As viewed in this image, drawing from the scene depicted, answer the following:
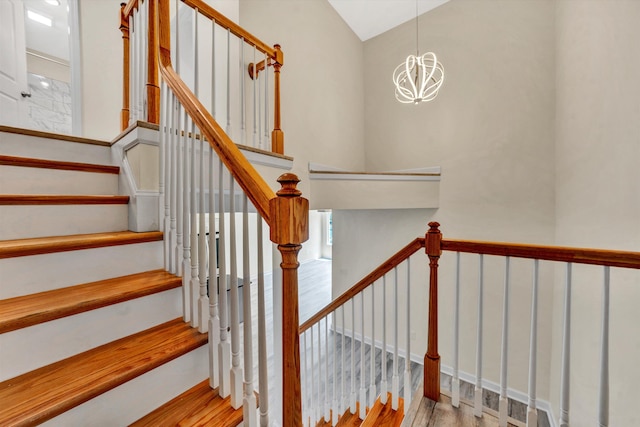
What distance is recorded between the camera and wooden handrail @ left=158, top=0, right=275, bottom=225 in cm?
75

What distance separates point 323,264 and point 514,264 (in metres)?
5.98

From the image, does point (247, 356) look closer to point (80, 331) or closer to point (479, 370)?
point (80, 331)

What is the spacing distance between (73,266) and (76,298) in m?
0.21

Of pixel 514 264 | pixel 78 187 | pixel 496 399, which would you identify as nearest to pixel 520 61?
pixel 514 264

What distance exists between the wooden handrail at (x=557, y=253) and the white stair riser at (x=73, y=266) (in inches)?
61.5

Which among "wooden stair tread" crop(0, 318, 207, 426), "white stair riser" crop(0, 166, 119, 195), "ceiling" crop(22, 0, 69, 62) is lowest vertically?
"wooden stair tread" crop(0, 318, 207, 426)

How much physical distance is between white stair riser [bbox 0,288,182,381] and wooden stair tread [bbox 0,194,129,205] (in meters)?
0.63

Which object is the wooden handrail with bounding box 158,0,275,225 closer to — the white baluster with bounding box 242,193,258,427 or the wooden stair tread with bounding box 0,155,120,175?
the white baluster with bounding box 242,193,258,427

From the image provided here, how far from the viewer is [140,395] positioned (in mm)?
877

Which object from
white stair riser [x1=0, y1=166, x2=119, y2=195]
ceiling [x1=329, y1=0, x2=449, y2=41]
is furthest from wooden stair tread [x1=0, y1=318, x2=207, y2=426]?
ceiling [x1=329, y1=0, x2=449, y2=41]

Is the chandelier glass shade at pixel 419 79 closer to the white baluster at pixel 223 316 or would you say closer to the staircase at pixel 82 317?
the white baluster at pixel 223 316

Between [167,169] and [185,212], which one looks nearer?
[185,212]

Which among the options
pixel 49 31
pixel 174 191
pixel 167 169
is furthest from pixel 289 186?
pixel 49 31

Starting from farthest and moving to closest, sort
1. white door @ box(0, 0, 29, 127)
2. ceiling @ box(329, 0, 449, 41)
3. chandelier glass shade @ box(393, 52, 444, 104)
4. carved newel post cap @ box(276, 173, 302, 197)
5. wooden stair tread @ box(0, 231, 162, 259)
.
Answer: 1. ceiling @ box(329, 0, 449, 41)
2. chandelier glass shade @ box(393, 52, 444, 104)
3. white door @ box(0, 0, 29, 127)
4. wooden stair tread @ box(0, 231, 162, 259)
5. carved newel post cap @ box(276, 173, 302, 197)
